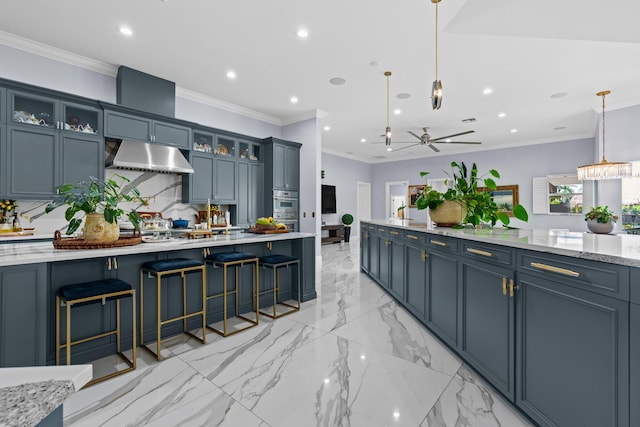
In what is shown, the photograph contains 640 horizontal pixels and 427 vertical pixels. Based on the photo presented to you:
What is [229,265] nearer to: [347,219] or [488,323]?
[488,323]

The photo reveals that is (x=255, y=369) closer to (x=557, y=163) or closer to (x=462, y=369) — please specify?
(x=462, y=369)

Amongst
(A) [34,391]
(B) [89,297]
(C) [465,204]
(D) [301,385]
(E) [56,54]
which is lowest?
(D) [301,385]

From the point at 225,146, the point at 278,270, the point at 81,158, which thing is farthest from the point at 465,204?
the point at 81,158

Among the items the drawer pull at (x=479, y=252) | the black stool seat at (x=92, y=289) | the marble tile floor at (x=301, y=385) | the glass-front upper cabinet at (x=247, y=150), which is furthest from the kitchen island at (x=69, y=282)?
the glass-front upper cabinet at (x=247, y=150)

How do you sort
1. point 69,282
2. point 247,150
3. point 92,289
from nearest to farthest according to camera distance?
point 92,289 < point 69,282 < point 247,150

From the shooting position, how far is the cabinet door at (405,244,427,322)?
2.79 meters

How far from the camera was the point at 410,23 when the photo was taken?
125 inches

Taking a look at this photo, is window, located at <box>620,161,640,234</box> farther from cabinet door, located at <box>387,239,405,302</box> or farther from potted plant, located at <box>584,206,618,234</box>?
cabinet door, located at <box>387,239,405,302</box>

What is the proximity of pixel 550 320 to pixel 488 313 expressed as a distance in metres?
0.44

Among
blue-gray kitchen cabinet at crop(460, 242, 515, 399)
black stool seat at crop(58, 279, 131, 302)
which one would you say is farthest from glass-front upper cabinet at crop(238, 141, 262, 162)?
blue-gray kitchen cabinet at crop(460, 242, 515, 399)

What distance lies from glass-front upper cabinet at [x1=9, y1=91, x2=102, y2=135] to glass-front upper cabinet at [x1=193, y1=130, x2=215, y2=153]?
4.53ft

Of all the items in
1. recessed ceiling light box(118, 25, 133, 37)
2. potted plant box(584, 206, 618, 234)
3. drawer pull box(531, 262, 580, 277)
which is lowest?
drawer pull box(531, 262, 580, 277)

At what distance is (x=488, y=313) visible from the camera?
1902 millimetres

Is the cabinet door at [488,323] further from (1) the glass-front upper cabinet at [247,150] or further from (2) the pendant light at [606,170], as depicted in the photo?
(1) the glass-front upper cabinet at [247,150]
